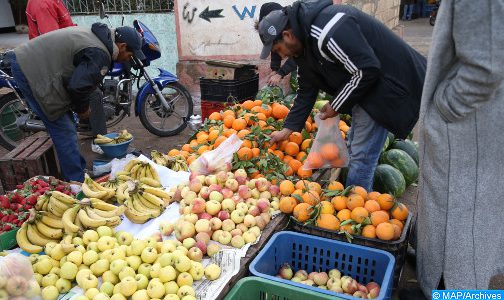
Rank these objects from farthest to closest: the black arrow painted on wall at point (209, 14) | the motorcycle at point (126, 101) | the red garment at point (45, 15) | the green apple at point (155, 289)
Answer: the black arrow painted on wall at point (209, 14)
the motorcycle at point (126, 101)
the red garment at point (45, 15)
the green apple at point (155, 289)

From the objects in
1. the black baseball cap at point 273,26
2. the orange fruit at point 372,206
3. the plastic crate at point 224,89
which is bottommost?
the plastic crate at point 224,89

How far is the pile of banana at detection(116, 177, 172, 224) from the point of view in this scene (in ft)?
8.86

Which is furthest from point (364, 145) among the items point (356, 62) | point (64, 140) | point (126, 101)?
point (126, 101)

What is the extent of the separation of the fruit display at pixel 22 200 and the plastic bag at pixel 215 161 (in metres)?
1.01

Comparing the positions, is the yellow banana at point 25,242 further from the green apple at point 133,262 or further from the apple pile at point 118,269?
the green apple at point 133,262

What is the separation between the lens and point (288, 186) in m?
3.00

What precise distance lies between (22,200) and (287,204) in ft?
6.20

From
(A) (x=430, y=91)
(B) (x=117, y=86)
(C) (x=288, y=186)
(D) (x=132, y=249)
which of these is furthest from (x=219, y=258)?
(B) (x=117, y=86)

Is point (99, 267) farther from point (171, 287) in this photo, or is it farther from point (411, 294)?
point (411, 294)

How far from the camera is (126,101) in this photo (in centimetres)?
633

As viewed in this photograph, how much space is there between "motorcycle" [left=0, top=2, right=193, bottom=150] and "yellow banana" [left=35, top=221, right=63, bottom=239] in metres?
3.34

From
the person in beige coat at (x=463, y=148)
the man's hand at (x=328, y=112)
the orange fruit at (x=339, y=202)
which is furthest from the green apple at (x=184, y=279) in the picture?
the man's hand at (x=328, y=112)

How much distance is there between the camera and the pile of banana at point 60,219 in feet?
8.03

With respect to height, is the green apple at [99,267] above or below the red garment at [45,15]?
below
